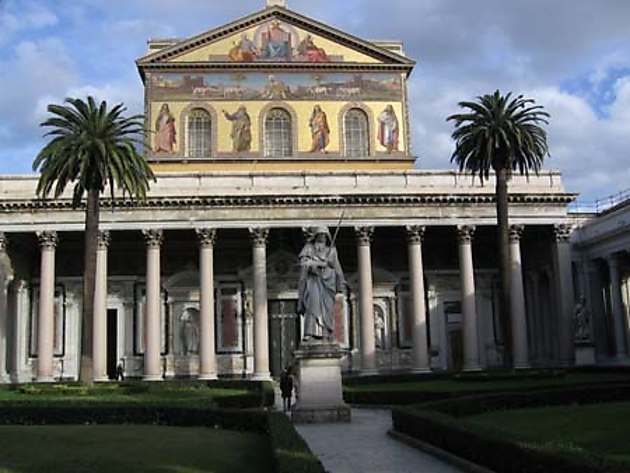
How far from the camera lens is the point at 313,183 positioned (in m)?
43.1

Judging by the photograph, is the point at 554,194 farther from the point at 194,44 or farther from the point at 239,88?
the point at 194,44

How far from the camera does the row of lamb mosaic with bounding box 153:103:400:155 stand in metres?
48.0

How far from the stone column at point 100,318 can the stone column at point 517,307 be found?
68.2ft

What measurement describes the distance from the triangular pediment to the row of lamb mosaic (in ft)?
9.48

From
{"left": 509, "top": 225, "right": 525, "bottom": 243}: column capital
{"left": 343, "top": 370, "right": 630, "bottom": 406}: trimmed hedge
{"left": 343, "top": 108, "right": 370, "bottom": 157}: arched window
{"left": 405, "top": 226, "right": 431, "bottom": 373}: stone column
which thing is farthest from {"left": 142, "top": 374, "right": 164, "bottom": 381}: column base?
{"left": 509, "top": 225, "right": 525, "bottom": 243}: column capital

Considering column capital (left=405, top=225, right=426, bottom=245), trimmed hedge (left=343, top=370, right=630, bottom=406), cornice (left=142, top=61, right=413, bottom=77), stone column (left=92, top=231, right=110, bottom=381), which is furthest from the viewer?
cornice (left=142, top=61, right=413, bottom=77)

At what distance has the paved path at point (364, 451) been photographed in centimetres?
1384

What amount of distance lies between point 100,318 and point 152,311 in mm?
2574

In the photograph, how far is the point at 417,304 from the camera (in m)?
42.4

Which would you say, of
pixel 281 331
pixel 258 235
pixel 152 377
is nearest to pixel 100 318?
pixel 152 377

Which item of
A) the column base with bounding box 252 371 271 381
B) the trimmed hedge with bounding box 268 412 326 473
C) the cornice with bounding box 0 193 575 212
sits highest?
the cornice with bounding box 0 193 575 212

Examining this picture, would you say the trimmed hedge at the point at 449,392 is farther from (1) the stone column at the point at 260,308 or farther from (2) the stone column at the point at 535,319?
(2) the stone column at the point at 535,319

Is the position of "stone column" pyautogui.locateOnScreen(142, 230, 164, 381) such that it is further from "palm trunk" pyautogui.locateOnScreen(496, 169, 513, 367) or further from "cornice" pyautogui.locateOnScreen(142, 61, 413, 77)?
"palm trunk" pyautogui.locateOnScreen(496, 169, 513, 367)

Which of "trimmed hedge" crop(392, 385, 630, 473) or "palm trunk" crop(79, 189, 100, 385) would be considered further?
"palm trunk" crop(79, 189, 100, 385)
